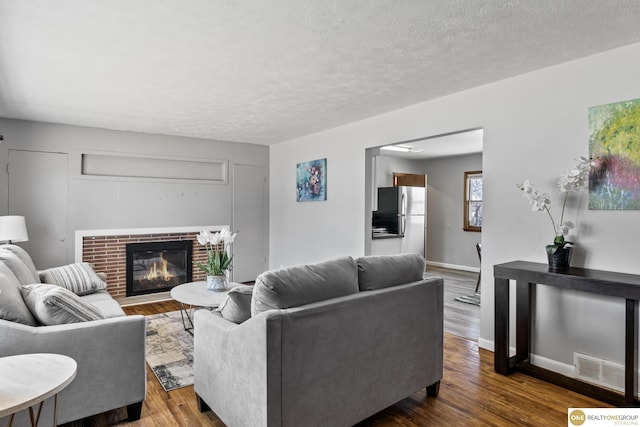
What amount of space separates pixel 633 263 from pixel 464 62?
1.86 meters

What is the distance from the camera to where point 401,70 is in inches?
120

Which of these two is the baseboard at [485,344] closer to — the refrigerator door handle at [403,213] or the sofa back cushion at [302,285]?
the sofa back cushion at [302,285]

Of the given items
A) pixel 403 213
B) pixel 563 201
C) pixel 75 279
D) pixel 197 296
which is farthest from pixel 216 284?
pixel 403 213

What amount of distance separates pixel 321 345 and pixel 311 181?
3880 millimetres

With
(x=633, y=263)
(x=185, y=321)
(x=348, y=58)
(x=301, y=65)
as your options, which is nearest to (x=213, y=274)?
(x=185, y=321)

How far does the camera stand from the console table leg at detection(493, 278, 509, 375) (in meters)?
2.91

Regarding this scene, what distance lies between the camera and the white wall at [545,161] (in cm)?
266

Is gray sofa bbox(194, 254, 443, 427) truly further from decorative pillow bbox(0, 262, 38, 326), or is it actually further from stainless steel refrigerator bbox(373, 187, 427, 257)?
stainless steel refrigerator bbox(373, 187, 427, 257)

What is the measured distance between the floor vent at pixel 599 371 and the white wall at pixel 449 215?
4717 mm

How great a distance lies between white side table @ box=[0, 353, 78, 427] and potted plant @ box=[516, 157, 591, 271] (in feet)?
10.0

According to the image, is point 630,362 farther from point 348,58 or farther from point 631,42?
point 348,58

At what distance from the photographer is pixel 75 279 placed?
373 cm

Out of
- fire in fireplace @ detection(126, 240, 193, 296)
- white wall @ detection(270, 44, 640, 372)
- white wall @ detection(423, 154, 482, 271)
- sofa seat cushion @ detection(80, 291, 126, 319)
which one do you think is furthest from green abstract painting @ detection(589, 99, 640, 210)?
fire in fireplace @ detection(126, 240, 193, 296)

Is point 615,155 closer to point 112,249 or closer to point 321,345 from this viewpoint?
point 321,345
